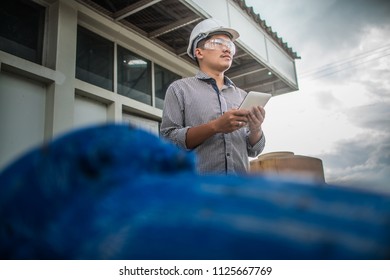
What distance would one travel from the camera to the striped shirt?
1.14m

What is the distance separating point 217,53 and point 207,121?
0.37m

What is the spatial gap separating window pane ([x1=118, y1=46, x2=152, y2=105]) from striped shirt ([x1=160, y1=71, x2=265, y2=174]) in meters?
1.91

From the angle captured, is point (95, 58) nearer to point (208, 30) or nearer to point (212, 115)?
point (208, 30)

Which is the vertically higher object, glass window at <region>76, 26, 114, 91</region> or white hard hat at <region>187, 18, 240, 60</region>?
glass window at <region>76, 26, 114, 91</region>

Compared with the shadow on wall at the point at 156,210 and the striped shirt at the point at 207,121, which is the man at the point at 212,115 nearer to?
the striped shirt at the point at 207,121

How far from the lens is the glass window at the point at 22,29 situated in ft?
7.41

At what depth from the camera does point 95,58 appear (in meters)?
2.83

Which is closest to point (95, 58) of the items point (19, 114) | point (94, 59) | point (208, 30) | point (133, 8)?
point (94, 59)

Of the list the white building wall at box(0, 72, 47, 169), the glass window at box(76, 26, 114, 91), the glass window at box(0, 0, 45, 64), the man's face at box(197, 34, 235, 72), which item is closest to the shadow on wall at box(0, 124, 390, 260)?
the man's face at box(197, 34, 235, 72)

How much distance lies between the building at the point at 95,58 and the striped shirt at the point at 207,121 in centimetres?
70

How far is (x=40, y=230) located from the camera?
0.24 meters

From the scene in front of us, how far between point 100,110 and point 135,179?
272cm

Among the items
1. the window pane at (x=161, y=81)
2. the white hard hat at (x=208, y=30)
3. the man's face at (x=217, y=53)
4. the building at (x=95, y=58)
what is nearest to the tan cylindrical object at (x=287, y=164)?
the man's face at (x=217, y=53)

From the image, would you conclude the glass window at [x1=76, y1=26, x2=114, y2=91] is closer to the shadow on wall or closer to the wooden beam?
the wooden beam
